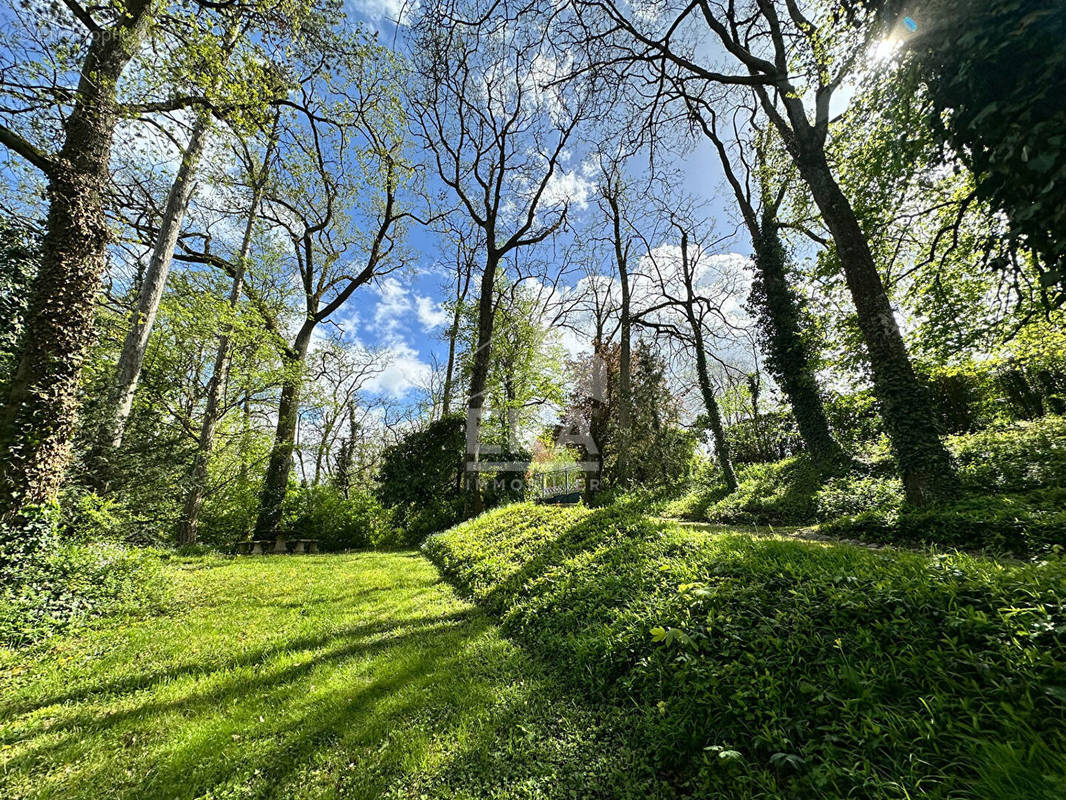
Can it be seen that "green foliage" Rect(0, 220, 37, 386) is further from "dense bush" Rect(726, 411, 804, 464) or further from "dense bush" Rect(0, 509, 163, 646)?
"dense bush" Rect(726, 411, 804, 464)

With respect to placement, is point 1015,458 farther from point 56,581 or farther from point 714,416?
point 56,581

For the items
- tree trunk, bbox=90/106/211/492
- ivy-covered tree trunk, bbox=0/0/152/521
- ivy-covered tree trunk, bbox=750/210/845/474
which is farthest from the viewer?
ivy-covered tree trunk, bbox=750/210/845/474

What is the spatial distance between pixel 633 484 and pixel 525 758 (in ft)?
38.1

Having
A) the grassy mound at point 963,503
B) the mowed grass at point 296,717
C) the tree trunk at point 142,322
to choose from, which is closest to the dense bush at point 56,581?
the mowed grass at point 296,717

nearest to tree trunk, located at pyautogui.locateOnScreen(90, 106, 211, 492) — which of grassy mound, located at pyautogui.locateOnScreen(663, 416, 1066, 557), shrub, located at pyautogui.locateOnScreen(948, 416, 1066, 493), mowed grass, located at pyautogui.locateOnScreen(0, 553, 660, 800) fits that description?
mowed grass, located at pyautogui.locateOnScreen(0, 553, 660, 800)

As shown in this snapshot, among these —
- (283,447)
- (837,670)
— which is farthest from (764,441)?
(283,447)

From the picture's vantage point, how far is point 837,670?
2061 millimetres

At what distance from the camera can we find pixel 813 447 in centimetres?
1056

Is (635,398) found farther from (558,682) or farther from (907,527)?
(558,682)

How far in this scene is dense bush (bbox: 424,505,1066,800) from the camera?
5.05ft

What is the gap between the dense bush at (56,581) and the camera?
12.8 feet

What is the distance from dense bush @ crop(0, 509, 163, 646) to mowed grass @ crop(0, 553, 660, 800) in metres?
0.37

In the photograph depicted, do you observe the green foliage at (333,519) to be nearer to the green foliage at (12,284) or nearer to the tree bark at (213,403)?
the tree bark at (213,403)

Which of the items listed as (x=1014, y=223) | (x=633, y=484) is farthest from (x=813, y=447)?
(x=1014, y=223)
